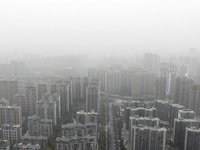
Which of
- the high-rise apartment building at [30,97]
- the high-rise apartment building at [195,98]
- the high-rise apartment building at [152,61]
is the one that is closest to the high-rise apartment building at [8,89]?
the high-rise apartment building at [30,97]

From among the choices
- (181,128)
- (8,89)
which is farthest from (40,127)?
(181,128)

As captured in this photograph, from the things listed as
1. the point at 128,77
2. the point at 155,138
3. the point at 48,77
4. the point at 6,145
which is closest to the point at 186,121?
the point at 155,138

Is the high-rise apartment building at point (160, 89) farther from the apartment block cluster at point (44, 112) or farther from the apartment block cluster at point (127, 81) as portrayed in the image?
the apartment block cluster at point (44, 112)

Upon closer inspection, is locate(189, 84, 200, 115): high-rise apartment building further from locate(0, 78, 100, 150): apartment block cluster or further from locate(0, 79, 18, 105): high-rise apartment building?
locate(0, 79, 18, 105): high-rise apartment building

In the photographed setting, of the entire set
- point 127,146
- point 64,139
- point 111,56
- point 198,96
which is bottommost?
point 127,146

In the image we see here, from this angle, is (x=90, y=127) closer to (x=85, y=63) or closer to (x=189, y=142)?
(x=189, y=142)
